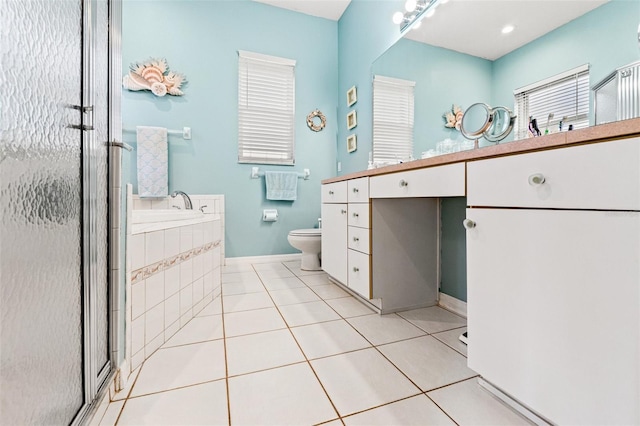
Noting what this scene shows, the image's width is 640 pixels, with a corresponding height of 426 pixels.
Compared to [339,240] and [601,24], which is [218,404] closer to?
[339,240]

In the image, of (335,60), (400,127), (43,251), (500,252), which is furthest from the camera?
(335,60)

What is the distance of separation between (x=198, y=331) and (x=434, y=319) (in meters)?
1.22

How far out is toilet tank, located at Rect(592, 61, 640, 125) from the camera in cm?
74

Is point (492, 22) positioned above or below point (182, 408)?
above

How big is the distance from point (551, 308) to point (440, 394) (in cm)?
46

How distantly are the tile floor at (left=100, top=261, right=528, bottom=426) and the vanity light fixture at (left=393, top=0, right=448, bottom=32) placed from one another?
1849 mm

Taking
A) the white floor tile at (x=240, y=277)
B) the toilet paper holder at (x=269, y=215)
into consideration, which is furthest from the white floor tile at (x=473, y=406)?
the toilet paper holder at (x=269, y=215)

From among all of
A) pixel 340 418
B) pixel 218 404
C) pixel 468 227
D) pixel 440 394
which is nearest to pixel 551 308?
pixel 468 227

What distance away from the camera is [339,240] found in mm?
1777

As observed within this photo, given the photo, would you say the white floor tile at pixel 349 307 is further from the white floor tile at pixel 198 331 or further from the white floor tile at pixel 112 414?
the white floor tile at pixel 112 414

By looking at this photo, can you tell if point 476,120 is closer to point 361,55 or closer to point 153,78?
point 361,55

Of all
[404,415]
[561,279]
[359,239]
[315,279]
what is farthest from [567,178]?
[315,279]

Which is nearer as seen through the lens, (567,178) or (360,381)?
(567,178)

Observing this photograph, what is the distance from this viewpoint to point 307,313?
153 centimetres
